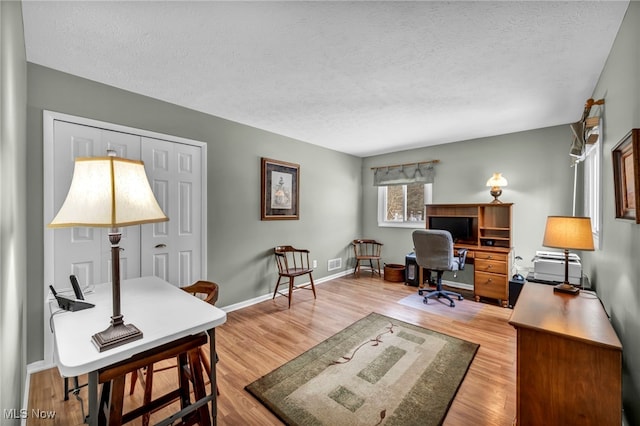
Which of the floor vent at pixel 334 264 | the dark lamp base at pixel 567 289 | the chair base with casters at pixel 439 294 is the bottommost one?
the chair base with casters at pixel 439 294

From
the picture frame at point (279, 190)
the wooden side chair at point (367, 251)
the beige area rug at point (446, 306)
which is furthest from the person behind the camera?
the wooden side chair at point (367, 251)

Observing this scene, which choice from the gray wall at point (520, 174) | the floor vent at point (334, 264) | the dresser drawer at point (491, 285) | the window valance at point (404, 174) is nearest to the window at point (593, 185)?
the gray wall at point (520, 174)

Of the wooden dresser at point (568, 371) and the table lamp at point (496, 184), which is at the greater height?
the table lamp at point (496, 184)

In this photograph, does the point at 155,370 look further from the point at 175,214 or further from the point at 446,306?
the point at 446,306

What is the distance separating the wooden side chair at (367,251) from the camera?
5.29m

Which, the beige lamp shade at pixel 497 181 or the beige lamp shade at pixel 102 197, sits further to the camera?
the beige lamp shade at pixel 497 181

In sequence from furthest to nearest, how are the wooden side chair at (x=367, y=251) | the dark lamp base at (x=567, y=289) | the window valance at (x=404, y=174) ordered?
the wooden side chair at (x=367, y=251) → the window valance at (x=404, y=174) → the dark lamp base at (x=567, y=289)

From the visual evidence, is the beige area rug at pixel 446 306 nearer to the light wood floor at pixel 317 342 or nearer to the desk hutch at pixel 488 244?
the light wood floor at pixel 317 342

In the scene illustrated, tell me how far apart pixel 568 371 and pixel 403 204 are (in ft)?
13.1

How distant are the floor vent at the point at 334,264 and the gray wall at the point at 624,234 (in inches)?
137

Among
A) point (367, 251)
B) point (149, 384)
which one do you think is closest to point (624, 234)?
point (149, 384)

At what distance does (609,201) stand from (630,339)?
3.20 ft

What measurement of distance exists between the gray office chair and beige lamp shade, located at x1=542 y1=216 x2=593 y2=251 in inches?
67.0

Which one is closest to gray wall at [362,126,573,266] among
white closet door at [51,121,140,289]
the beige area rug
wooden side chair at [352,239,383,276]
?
the beige area rug
